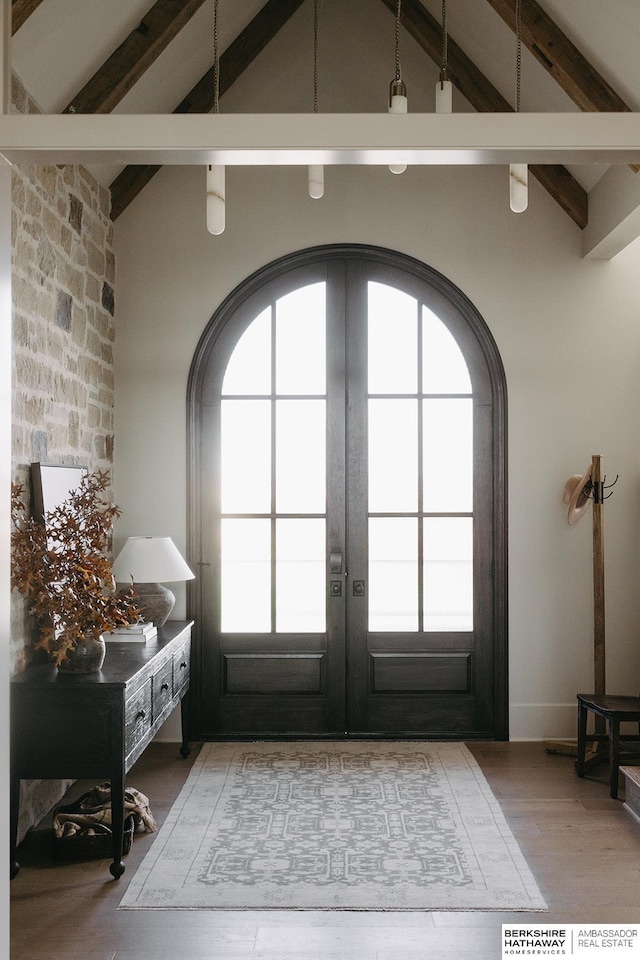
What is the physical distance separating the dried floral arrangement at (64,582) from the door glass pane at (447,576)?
213 centimetres

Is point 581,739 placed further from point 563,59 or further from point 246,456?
point 563,59

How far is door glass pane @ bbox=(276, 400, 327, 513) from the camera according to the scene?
5.34m

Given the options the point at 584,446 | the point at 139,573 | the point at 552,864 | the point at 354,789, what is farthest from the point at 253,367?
the point at 552,864

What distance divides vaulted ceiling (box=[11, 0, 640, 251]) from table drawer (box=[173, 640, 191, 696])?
2.64 meters

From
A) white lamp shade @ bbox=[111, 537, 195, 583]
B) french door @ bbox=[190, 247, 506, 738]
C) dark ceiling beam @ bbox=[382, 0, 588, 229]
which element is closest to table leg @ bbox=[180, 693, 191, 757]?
french door @ bbox=[190, 247, 506, 738]

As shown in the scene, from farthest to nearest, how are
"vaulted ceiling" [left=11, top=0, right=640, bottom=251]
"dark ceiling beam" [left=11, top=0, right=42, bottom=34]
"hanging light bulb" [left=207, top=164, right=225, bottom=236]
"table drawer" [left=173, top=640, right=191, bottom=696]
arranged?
1. "table drawer" [left=173, top=640, right=191, bottom=696]
2. "vaulted ceiling" [left=11, top=0, right=640, bottom=251]
3. "dark ceiling beam" [left=11, top=0, right=42, bottom=34]
4. "hanging light bulb" [left=207, top=164, right=225, bottom=236]

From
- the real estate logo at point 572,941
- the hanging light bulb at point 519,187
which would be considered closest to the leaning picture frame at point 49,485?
the hanging light bulb at point 519,187

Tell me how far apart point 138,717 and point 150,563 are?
42.7 inches

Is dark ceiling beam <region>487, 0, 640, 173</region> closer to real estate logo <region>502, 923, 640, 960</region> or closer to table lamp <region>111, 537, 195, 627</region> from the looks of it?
table lamp <region>111, 537, 195, 627</region>

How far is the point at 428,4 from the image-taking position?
4.77 metres

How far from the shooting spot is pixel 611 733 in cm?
438

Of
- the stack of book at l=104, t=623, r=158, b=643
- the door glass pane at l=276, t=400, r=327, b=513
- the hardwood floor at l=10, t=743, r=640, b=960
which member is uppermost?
the door glass pane at l=276, t=400, r=327, b=513

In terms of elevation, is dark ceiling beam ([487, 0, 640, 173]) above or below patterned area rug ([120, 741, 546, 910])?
above

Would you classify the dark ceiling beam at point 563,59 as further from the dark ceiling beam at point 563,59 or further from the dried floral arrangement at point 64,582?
the dried floral arrangement at point 64,582
